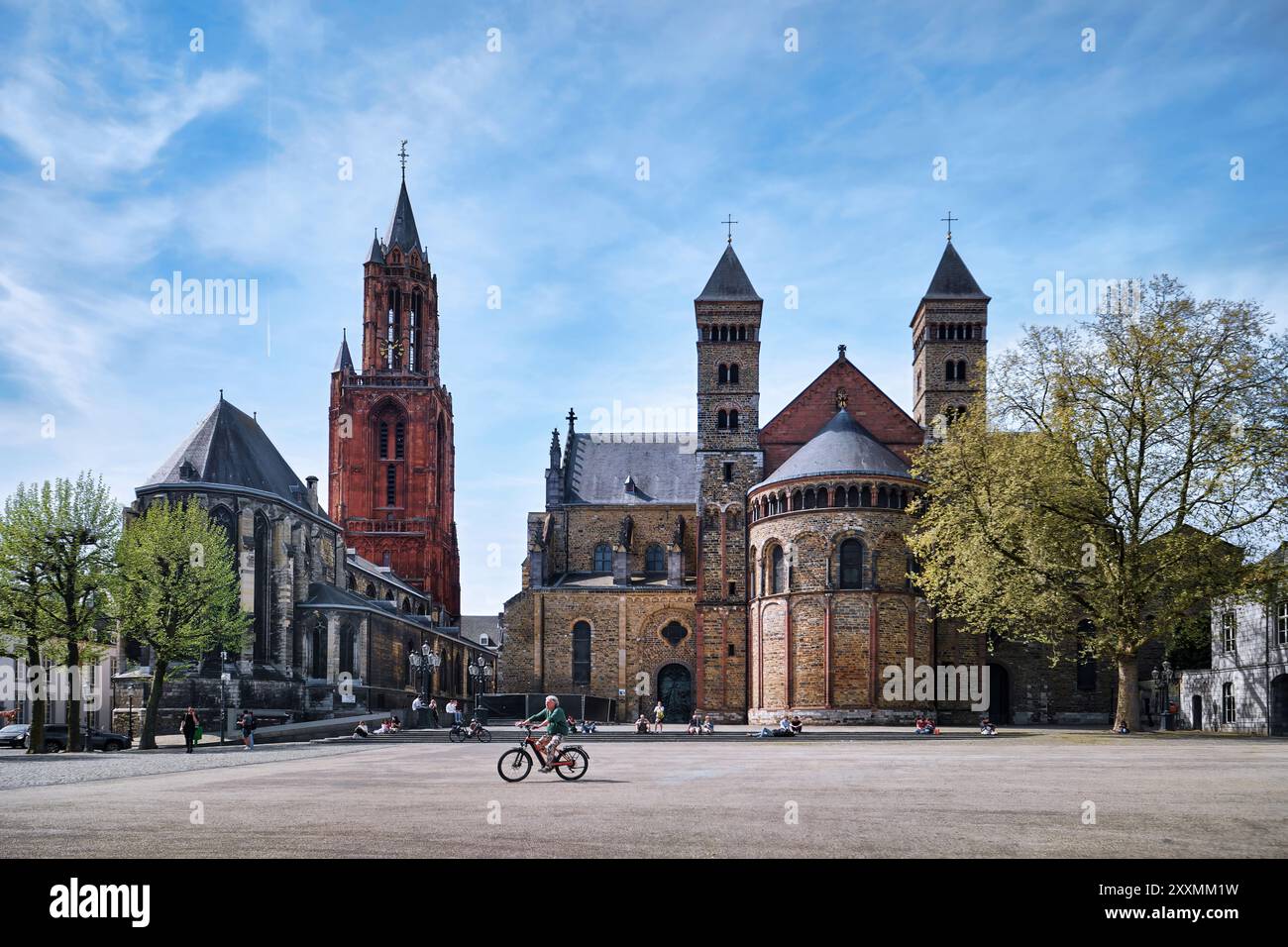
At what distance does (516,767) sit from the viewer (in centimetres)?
2114

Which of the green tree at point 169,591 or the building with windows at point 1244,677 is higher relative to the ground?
the green tree at point 169,591

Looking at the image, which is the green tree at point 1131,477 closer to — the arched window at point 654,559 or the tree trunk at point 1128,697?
the tree trunk at point 1128,697

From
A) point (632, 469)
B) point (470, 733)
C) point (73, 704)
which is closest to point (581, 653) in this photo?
point (632, 469)

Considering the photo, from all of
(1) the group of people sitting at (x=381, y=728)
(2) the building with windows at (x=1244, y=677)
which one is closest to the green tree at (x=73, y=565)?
(1) the group of people sitting at (x=381, y=728)

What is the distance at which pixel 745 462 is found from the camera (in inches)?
2638

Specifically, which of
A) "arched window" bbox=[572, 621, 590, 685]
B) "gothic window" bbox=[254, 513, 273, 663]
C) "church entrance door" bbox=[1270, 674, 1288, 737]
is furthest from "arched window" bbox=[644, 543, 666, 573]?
"church entrance door" bbox=[1270, 674, 1288, 737]

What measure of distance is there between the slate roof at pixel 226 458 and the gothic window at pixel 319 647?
7.06 meters

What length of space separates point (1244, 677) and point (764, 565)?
23.4 metres

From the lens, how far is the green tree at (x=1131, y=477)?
39.1m
